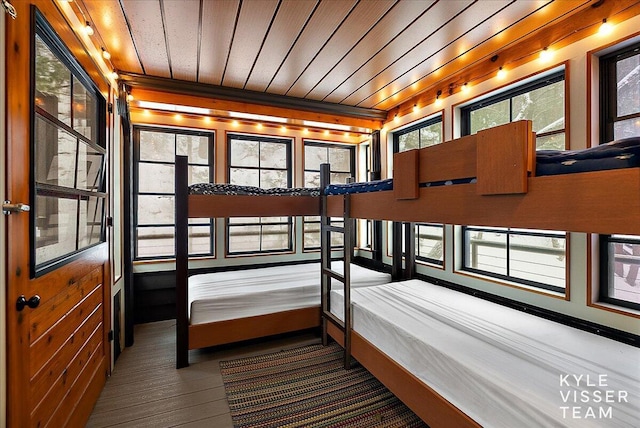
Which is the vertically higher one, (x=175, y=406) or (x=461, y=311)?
(x=461, y=311)

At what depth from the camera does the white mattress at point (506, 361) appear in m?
1.09

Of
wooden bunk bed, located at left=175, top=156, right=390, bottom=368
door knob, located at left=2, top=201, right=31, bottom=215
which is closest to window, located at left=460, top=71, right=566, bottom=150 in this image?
wooden bunk bed, located at left=175, top=156, right=390, bottom=368

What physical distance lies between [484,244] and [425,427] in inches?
61.7

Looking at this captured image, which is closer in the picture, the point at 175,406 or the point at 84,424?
the point at 84,424

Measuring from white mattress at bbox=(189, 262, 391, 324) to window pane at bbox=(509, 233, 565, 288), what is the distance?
49.8 inches

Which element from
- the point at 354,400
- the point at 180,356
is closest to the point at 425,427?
the point at 354,400

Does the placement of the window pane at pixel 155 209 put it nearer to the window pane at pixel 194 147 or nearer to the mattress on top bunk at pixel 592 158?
the window pane at pixel 194 147

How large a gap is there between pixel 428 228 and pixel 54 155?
9.99 feet

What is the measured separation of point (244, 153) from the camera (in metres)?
3.71

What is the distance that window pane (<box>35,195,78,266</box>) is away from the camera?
1246mm

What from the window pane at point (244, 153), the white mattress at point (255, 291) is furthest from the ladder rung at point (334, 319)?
the window pane at point (244, 153)

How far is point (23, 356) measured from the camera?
109cm

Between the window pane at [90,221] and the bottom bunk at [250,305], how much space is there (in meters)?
0.91

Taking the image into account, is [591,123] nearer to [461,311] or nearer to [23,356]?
[461,311]
